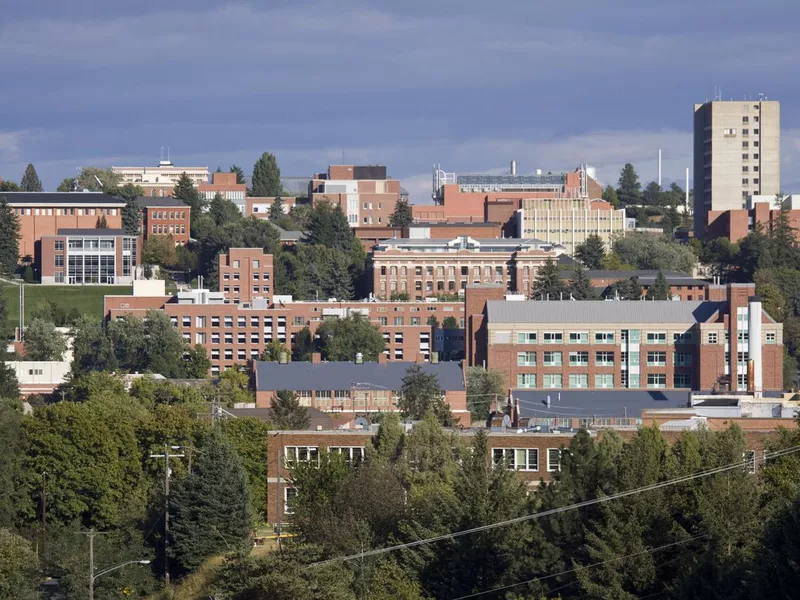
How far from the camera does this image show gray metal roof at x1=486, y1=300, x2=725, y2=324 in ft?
498

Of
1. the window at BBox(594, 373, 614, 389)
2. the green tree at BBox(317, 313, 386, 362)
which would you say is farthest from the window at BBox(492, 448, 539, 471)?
the green tree at BBox(317, 313, 386, 362)

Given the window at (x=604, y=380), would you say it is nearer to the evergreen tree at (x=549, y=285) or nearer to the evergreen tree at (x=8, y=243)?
the evergreen tree at (x=549, y=285)

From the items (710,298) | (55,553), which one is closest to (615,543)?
(55,553)

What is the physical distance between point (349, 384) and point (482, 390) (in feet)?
31.0

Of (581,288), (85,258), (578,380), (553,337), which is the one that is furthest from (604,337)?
(85,258)

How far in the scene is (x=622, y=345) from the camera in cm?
15125

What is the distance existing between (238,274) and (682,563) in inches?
5018

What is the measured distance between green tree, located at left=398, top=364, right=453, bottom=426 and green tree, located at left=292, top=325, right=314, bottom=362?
23506mm

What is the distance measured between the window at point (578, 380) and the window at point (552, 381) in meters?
0.87

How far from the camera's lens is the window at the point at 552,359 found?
490 ft

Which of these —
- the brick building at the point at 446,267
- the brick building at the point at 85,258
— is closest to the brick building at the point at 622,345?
the brick building at the point at 446,267

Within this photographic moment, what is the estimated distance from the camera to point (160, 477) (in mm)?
90812

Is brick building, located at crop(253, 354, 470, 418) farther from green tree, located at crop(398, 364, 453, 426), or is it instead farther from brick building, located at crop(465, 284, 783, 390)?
brick building, located at crop(465, 284, 783, 390)

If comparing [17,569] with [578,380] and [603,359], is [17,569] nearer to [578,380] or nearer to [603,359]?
[578,380]
